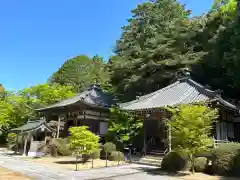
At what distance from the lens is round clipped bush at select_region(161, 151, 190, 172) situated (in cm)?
1318

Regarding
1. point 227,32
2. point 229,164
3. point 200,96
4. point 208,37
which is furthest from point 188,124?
point 208,37

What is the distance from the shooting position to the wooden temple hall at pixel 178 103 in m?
15.9

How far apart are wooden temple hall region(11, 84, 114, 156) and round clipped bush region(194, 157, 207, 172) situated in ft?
40.3

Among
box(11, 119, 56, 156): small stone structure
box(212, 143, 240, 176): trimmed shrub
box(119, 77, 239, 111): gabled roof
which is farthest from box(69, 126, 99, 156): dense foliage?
box(11, 119, 56, 156): small stone structure

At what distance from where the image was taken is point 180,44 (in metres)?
24.0

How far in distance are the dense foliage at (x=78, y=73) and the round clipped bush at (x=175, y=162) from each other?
36.7 m

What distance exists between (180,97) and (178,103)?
176 centimetres

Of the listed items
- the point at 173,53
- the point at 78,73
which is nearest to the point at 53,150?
the point at 173,53

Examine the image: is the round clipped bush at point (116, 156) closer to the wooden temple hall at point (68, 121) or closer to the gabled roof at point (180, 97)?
the gabled roof at point (180, 97)

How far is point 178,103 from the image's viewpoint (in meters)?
15.8

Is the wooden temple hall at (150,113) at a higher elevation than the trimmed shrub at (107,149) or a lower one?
higher

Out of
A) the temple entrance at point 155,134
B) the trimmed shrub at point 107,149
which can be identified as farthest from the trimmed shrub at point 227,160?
the trimmed shrub at point 107,149

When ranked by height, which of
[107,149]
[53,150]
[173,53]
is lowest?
[53,150]

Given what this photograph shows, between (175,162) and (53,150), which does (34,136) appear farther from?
(175,162)
